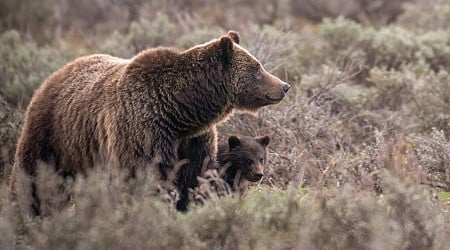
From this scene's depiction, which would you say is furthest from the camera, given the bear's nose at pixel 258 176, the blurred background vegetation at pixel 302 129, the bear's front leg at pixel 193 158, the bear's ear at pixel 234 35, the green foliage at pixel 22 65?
the green foliage at pixel 22 65

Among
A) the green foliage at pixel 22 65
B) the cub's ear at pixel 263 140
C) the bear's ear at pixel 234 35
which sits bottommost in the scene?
the green foliage at pixel 22 65

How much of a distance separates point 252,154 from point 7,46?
27.2 feet

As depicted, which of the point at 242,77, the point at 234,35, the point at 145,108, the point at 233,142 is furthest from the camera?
the point at 233,142

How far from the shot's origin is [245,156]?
30.1ft

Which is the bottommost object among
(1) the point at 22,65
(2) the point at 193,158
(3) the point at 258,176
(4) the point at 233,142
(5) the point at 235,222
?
(1) the point at 22,65

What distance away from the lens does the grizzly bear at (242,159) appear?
9.05m

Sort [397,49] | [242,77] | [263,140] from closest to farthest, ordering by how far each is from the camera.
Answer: [242,77], [263,140], [397,49]

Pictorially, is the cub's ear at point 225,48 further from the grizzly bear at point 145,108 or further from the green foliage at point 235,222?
the green foliage at point 235,222

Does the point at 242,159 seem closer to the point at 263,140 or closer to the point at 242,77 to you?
the point at 263,140

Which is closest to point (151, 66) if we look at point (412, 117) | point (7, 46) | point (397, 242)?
point (397, 242)

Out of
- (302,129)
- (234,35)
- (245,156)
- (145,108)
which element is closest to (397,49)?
(302,129)

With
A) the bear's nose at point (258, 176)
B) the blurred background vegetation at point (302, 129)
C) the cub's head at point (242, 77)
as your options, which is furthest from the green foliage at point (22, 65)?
the cub's head at point (242, 77)

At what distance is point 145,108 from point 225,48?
35.9 inches

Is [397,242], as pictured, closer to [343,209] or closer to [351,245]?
[351,245]
